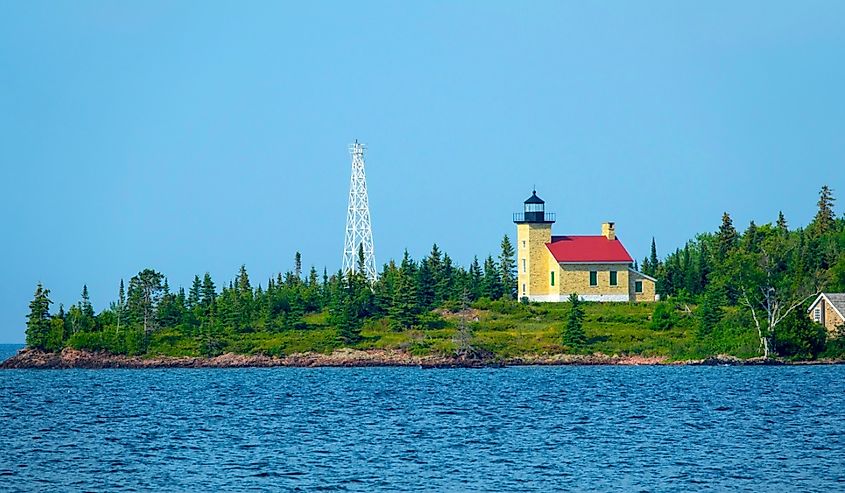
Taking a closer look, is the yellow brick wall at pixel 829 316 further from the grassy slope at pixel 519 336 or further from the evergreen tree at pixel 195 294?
the evergreen tree at pixel 195 294

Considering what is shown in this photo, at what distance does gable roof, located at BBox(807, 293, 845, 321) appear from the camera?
244 feet

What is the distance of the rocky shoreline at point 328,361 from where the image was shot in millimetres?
76688

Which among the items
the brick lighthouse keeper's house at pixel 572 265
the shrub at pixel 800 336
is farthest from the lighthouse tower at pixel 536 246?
the shrub at pixel 800 336

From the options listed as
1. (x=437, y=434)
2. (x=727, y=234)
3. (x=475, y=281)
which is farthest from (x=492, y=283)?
(x=437, y=434)

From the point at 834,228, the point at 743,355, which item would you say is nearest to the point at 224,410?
the point at 743,355

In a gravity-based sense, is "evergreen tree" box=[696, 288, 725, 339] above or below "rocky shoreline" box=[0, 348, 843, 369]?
above

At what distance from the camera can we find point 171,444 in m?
36.6

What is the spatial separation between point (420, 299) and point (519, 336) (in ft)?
37.0

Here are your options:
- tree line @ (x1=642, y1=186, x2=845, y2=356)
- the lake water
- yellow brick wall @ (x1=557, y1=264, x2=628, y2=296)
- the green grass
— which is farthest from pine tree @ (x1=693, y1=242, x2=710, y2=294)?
the lake water

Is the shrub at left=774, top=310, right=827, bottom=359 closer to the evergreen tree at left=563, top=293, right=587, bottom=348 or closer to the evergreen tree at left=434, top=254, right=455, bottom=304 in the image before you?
the evergreen tree at left=563, top=293, right=587, bottom=348

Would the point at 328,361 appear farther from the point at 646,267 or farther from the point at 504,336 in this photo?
the point at 646,267

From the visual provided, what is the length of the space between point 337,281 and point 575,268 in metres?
17.6

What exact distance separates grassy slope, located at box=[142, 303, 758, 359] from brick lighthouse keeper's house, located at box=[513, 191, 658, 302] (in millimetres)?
1828

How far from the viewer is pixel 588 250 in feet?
298
